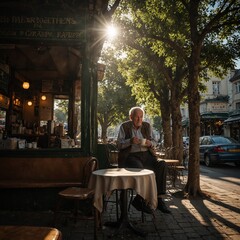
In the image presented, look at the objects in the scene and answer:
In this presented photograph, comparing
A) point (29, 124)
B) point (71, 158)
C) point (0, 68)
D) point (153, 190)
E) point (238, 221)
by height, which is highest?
point (0, 68)

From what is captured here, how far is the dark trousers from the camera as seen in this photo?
Answer: 537 cm

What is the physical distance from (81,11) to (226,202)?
5566 mm

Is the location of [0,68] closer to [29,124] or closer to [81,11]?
[29,124]

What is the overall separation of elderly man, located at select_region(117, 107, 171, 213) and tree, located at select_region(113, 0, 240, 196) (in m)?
2.25

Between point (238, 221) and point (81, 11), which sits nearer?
point (238, 221)

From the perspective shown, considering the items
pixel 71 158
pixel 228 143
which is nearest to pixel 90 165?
pixel 71 158

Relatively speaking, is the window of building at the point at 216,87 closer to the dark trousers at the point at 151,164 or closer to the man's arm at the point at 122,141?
the dark trousers at the point at 151,164

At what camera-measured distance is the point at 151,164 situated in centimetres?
570

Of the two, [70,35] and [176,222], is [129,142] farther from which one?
[70,35]

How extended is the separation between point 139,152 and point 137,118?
0.71 m

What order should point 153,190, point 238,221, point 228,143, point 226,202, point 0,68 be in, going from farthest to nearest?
point 228,143 → point 0,68 → point 226,202 → point 238,221 → point 153,190

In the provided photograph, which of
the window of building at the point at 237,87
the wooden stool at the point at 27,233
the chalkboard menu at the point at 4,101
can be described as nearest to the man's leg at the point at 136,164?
the wooden stool at the point at 27,233

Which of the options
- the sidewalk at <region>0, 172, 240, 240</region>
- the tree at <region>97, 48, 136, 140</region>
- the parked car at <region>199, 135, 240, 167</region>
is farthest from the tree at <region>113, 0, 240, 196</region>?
the tree at <region>97, 48, 136, 140</region>

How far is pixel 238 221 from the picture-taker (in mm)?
4961
